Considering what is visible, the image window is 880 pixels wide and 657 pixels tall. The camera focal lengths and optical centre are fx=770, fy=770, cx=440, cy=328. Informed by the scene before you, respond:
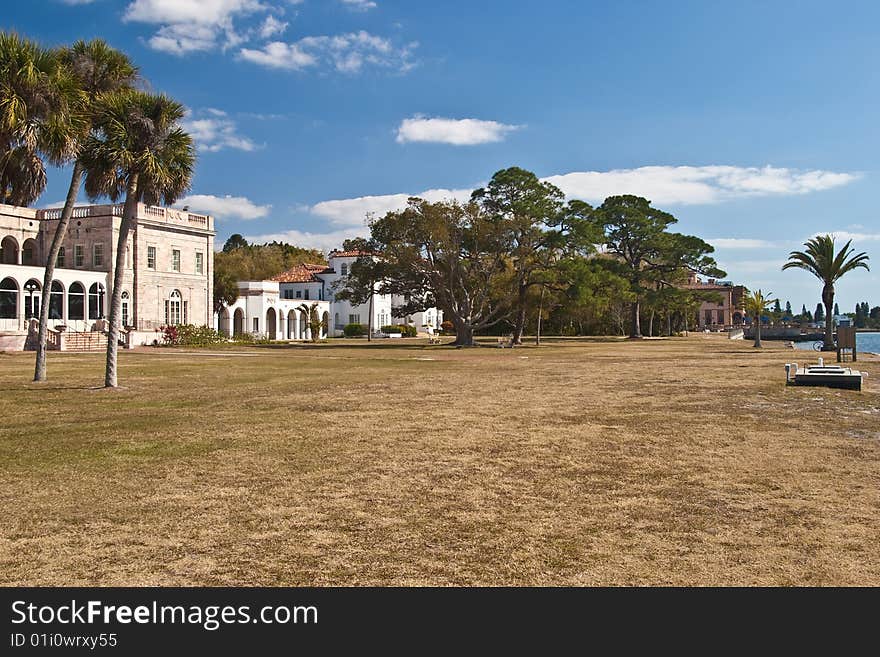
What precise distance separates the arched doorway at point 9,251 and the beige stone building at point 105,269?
2.4 inches

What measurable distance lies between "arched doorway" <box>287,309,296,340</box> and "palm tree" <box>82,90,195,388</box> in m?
60.4

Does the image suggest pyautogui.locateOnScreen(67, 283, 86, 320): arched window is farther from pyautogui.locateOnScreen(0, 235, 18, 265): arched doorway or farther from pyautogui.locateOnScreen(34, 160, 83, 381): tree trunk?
pyautogui.locateOnScreen(34, 160, 83, 381): tree trunk

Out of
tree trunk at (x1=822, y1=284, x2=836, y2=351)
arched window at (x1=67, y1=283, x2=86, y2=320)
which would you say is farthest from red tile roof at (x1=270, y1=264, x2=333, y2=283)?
tree trunk at (x1=822, y1=284, x2=836, y2=351)

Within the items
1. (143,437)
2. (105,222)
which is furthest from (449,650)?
(105,222)

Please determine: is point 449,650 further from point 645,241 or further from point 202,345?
point 645,241

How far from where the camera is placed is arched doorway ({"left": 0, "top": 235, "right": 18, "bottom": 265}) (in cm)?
5425

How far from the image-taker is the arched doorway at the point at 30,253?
55250mm

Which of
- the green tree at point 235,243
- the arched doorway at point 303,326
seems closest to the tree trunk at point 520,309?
the arched doorway at point 303,326

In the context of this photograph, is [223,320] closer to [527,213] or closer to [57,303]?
[57,303]

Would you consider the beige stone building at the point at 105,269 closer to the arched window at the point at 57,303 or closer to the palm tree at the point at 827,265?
the arched window at the point at 57,303

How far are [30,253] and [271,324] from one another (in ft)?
84.7

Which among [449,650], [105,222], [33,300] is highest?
[105,222]

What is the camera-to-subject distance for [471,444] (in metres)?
11.2

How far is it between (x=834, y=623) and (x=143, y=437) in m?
9.67
